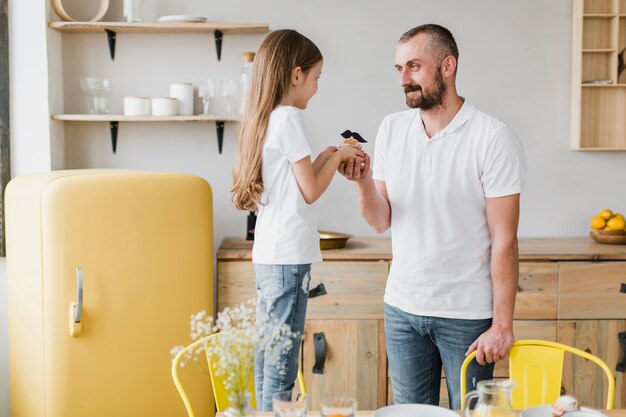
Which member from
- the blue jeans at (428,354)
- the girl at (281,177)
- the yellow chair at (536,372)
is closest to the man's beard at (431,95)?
the girl at (281,177)

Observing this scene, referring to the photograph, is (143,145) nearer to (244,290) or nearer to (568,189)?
(244,290)

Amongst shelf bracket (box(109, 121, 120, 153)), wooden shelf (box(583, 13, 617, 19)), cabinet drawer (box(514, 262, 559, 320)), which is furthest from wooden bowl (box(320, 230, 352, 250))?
wooden shelf (box(583, 13, 617, 19))

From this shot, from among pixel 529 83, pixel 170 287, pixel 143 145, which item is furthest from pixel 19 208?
pixel 529 83

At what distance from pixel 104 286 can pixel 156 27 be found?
1.26 m

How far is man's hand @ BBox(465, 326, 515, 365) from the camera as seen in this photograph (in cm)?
199

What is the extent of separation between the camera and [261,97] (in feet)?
7.55

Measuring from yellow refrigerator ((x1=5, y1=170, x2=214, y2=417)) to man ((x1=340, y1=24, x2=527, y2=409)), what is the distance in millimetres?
984

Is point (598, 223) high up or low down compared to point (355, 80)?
down

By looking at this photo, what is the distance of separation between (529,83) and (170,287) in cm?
199

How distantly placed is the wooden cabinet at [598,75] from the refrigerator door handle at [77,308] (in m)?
2.36

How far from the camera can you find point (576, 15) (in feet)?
11.6

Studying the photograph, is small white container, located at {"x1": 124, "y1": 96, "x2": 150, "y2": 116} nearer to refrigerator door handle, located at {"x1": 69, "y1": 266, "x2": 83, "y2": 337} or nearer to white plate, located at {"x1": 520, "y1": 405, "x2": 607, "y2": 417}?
refrigerator door handle, located at {"x1": 69, "y1": 266, "x2": 83, "y2": 337}

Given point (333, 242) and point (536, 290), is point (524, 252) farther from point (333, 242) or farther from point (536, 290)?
point (333, 242)

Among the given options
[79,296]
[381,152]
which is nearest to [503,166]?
[381,152]
